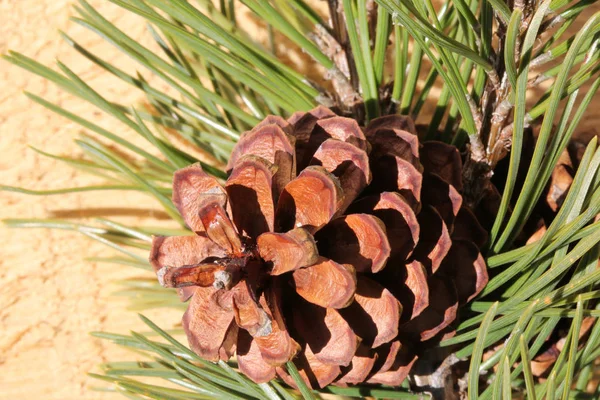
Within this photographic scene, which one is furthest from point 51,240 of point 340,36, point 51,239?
point 340,36

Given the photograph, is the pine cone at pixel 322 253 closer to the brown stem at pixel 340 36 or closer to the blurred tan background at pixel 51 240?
the brown stem at pixel 340 36

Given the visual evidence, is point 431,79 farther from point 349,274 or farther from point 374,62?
point 349,274

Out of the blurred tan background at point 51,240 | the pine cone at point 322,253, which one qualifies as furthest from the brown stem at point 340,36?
the blurred tan background at point 51,240

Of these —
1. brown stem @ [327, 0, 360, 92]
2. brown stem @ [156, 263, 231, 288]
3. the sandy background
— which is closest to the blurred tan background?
the sandy background

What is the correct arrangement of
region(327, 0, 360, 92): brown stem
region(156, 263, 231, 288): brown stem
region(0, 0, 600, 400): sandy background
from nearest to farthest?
1. region(156, 263, 231, 288): brown stem
2. region(327, 0, 360, 92): brown stem
3. region(0, 0, 600, 400): sandy background

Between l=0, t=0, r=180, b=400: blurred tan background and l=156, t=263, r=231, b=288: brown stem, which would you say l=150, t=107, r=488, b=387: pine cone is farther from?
l=0, t=0, r=180, b=400: blurred tan background

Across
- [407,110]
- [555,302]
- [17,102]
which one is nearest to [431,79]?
[407,110]
